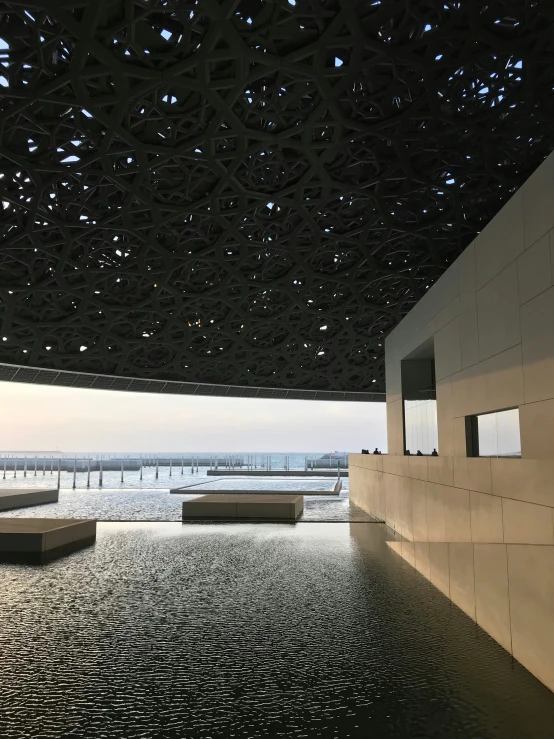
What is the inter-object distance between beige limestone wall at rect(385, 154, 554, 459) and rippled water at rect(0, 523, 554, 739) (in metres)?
2.88

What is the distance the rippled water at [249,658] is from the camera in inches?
148

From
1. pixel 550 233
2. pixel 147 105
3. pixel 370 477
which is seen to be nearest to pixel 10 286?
pixel 147 105

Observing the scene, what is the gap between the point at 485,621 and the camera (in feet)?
19.4

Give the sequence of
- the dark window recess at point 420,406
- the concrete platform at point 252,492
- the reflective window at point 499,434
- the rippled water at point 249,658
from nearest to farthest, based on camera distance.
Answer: the rippled water at point 249,658 → the reflective window at point 499,434 → the dark window recess at point 420,406 → the concrete platform at point 252,492

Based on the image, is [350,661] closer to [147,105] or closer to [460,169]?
[147,105]

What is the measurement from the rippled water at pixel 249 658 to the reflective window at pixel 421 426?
194 inches

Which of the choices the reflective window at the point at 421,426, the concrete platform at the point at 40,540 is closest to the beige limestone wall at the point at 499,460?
the reflective window at the point at 421,426

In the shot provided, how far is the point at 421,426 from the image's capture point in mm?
14422

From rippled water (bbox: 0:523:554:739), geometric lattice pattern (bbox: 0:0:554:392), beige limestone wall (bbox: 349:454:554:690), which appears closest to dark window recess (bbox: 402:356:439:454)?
beige limestone wall (bbox: 349:454:554:690)

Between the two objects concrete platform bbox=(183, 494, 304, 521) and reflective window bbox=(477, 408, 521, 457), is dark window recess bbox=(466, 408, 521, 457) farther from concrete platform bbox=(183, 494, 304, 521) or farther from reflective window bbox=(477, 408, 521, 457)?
concrete platform bbox=(183, 494, 304, 521)

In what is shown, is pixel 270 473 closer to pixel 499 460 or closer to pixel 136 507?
pixel 136 507

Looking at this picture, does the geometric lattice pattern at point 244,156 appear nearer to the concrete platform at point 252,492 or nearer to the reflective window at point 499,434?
the concrete platform at point 252,492

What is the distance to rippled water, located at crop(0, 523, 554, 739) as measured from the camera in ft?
12.3

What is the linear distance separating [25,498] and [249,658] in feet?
53.7
